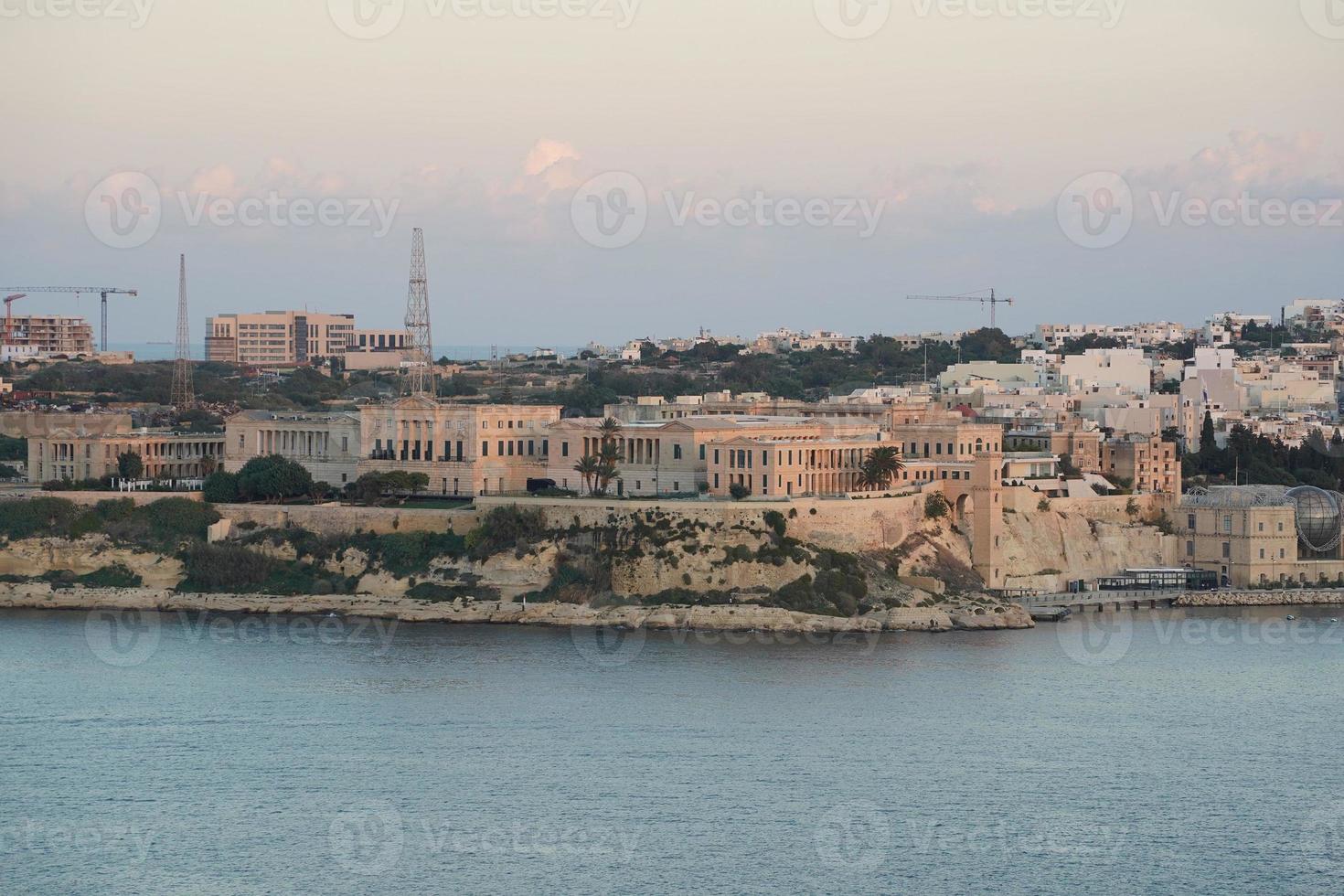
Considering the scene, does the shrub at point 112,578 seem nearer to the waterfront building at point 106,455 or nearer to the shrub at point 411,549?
the shrub at point 411,549

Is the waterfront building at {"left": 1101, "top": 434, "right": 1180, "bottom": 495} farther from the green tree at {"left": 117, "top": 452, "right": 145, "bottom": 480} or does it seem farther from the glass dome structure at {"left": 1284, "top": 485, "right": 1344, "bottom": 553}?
the green tree at {"left": 117, "top": 452, "right": 145, "bottom": 480}

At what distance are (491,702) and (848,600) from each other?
9720 mm

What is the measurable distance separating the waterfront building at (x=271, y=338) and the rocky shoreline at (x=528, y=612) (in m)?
66.3

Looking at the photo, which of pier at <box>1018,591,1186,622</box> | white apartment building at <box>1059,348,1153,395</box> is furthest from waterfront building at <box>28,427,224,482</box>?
white apartment building at <box>1059,348,1153,395</box>

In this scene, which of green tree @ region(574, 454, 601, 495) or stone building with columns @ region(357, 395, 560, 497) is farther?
stone building with columns @ region(357, 395, 560, 497)

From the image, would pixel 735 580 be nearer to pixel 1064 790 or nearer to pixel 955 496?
pixel 955 496

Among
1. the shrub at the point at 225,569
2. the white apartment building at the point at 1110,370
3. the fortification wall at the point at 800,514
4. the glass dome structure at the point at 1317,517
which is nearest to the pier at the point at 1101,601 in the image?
the fortification wall at the point at 800,514

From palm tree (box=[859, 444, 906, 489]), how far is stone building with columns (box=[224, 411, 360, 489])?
11562 millimetres

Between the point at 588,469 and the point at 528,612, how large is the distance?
5179 mm

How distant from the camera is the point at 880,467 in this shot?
150ft

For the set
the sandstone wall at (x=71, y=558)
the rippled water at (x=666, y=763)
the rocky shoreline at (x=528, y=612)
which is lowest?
the rippled water at (x=666, y=763)

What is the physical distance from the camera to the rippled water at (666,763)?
25.7 metres

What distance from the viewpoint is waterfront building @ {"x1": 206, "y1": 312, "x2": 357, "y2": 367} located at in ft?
367

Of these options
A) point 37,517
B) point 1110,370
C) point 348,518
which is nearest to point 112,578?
point 37,517
